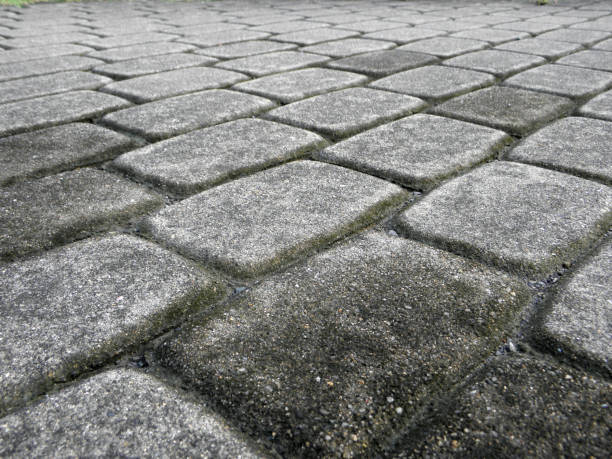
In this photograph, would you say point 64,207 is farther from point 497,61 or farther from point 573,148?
point 497,61

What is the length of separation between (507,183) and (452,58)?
1416mm

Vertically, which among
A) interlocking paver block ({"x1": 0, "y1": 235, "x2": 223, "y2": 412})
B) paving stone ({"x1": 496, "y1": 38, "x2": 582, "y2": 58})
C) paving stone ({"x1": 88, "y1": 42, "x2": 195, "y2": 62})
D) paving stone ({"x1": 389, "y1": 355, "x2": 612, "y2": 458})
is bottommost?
paving stone ({"x1": 88, "y1": 42, "x2": 195, "y2": 62})

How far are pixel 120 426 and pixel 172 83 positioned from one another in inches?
63.9

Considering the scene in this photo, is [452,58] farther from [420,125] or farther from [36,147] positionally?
[36,147]

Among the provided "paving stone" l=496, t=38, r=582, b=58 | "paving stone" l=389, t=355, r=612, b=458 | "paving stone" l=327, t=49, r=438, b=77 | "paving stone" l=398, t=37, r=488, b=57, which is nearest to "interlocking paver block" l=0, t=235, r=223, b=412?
"paving stone" l=389, t=355, r=612, b=458

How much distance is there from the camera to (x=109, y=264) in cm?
90

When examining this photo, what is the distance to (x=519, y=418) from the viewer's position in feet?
2.03

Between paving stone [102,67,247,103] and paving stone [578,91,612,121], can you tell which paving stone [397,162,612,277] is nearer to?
paving stone [578,91,612,121]

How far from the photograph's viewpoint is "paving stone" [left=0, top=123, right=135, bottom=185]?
1.26 meters

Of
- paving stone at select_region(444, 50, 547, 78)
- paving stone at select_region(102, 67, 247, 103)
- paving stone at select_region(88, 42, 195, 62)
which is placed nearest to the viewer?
paving stone at select_region(102, 67, 247, 103)

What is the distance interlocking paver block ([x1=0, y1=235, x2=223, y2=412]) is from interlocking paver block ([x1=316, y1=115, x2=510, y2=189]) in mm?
582

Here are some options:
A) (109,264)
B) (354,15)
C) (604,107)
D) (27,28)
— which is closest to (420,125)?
(604,107)

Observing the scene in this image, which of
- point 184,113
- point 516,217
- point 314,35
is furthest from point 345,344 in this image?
point 314,35

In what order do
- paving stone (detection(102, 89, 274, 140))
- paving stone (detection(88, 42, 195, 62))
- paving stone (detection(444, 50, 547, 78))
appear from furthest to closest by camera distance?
1. paving stone (detection(88, 42, 195, 62))
2. paving stone (detection(444, 50, 547, 78))
3. paving stone (detection(102, 89, 274, 140))
